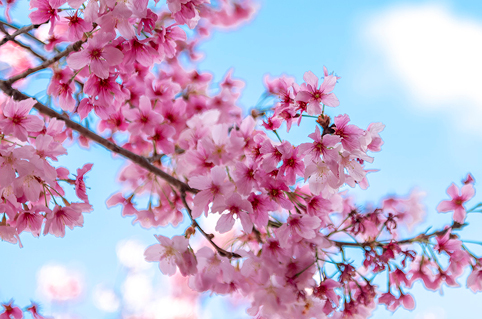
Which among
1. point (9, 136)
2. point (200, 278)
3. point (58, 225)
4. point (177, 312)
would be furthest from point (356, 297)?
point (177, 312)

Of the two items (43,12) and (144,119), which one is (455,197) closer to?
(144,119)

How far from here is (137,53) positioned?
1.31 metres

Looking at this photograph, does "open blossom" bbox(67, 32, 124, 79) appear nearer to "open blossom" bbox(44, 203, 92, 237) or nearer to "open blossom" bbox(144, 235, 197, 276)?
"open blossom" bbox(44, 203, 92, 237)

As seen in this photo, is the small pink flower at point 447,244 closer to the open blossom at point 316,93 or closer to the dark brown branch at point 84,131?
the open blossom at point 316,93

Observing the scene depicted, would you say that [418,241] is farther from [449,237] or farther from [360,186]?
[360,186]

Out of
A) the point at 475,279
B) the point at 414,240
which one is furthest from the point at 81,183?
the point at 475,279

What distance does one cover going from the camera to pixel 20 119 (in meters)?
1.21

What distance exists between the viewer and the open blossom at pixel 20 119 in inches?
46.9

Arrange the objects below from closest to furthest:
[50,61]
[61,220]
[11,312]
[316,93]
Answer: [316,93]
[61,220]
[50,61]
[11,312]

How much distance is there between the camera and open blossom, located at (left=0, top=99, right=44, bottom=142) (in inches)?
46.9

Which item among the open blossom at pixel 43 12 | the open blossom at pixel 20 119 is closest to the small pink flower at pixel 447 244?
the open blossom at pixel 20 119

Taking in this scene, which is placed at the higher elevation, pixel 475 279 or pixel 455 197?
pixel 455 197

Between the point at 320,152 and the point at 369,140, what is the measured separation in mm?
160

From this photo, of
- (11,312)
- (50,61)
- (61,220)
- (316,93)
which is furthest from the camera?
(11,312)
